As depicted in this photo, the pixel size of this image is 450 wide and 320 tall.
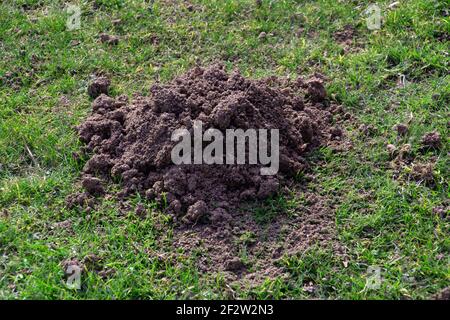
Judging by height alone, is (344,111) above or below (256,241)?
above

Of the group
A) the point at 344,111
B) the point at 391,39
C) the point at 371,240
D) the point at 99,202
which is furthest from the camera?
the point at 391,39

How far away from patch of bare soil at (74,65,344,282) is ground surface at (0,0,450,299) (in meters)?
0.06

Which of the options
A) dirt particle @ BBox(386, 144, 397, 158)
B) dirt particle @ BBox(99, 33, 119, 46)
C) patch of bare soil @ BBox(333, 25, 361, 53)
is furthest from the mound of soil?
dirt particle @ BBox(99, 33, 119, 46)

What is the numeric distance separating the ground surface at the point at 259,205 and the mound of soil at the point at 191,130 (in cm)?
13

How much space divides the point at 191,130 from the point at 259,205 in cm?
66

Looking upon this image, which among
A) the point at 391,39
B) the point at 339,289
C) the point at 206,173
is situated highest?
the point at 391,39

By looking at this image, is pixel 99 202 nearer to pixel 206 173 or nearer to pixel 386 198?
pixel 206 173

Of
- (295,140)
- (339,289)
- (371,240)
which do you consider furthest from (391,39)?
(339,289)

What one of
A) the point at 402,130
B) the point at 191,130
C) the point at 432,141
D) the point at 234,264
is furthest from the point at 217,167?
the point at 432,141

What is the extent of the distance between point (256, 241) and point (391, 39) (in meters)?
2.39

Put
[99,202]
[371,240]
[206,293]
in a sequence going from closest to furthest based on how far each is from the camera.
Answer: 1. [206,293]
2. [371,240]
3. [99,202]

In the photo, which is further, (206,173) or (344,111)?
(344,111)

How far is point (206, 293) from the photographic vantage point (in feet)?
12.2

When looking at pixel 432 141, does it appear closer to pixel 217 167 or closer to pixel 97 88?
pixel 217 167
